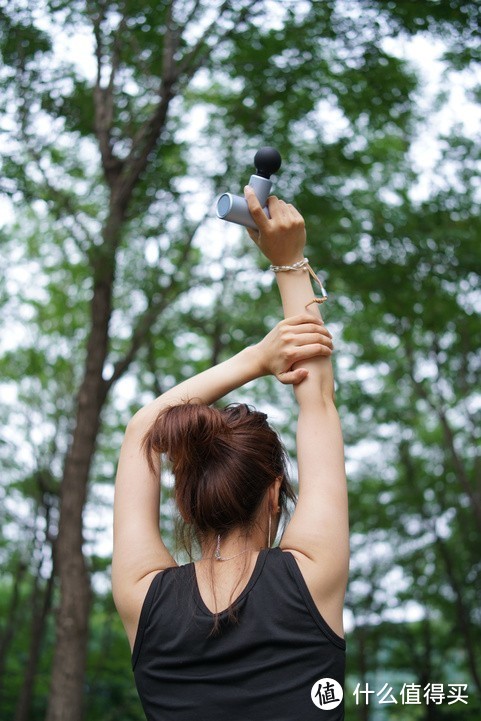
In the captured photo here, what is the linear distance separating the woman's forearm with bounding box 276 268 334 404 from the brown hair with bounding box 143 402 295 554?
12 cm

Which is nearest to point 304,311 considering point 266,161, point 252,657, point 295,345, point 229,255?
point 295,345

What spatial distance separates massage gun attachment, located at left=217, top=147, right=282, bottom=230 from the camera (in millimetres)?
1768

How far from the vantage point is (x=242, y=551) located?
156 cm

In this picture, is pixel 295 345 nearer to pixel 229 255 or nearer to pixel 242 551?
pixel 242 551

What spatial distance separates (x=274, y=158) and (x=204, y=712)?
1133 mm

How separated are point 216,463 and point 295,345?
30cm

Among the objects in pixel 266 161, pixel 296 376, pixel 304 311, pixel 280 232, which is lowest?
pixel 296 376

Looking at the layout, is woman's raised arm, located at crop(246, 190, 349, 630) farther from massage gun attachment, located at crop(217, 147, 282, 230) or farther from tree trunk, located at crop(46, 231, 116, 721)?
tree trunk, located at crop(46, 231, 116, 721)

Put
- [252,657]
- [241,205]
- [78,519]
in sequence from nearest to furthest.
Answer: [252,657] < [241,205] < [78,519]

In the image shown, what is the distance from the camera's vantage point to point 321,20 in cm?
677

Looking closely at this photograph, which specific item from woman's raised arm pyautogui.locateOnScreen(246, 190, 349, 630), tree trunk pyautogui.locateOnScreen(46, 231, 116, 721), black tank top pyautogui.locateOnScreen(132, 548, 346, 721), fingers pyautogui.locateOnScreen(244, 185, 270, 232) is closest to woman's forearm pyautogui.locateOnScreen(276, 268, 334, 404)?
woman's raised arm pyautogui.locateOnScreen(246, 190, 349, 630)

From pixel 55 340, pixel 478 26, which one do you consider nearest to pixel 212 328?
pixel 55 340

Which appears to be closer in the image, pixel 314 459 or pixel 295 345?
pixel 314 459

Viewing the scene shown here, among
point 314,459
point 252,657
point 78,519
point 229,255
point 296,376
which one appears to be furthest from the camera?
point 229,255
